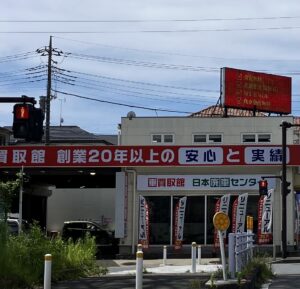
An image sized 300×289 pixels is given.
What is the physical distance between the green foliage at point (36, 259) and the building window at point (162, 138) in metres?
12.9

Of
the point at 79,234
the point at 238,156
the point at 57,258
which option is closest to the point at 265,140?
the point at 238,156

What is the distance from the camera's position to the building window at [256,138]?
1196 inches

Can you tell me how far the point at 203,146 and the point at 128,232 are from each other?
5.37 metres

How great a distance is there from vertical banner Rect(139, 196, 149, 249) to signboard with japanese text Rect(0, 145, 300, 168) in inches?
75.2

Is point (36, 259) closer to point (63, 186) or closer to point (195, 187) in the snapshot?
point (195, 187)

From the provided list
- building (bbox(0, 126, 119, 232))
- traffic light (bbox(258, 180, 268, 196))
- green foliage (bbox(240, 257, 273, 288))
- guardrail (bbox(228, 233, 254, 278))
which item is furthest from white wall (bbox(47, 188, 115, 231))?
guardrail (bbox(228, 233, 254, 278))

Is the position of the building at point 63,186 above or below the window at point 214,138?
below

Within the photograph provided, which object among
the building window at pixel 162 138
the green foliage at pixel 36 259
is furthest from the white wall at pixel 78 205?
the green foliage at pixel 36 259

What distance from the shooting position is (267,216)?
2736cm

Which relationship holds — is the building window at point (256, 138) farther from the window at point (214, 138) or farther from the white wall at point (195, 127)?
the window at point (214, 138)

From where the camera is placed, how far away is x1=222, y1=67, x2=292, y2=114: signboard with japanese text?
116 feet

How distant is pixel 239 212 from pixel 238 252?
47.0 feet

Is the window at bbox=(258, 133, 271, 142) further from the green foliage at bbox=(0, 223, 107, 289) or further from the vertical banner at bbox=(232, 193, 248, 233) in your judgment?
the green foliage at bbox=(0, 223, 107, 289)

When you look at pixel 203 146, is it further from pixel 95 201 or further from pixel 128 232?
pixel 95 201
